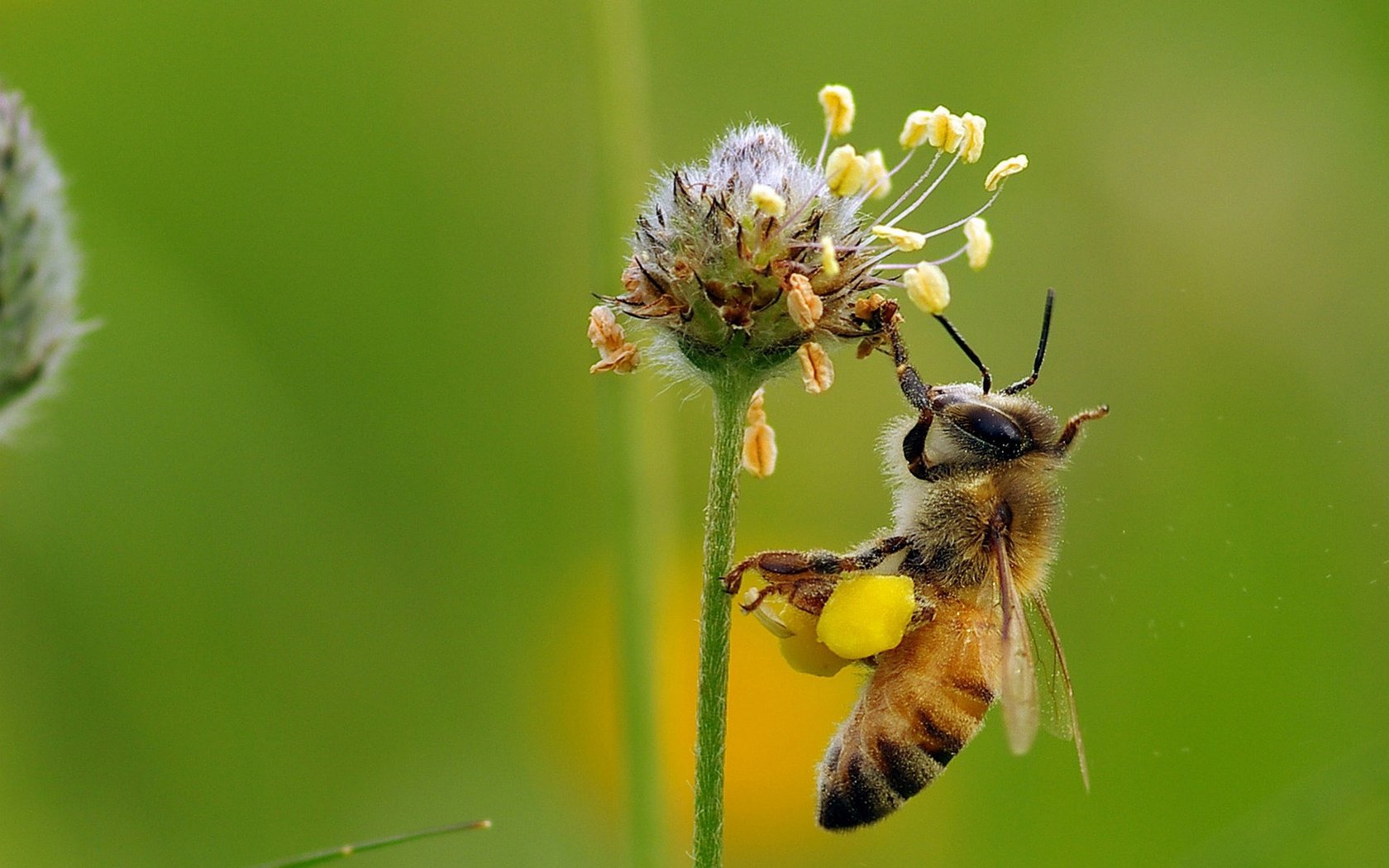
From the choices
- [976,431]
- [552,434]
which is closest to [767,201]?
[976,431]

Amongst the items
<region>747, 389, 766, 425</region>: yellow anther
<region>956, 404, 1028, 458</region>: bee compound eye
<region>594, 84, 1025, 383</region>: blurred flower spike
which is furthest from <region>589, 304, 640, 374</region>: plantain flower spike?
<region>956, 404, 1028, 458</region>: bee compound eye

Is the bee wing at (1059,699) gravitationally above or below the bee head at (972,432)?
below

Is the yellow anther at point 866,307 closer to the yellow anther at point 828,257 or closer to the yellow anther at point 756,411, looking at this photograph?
the yellow anther at point 828,257

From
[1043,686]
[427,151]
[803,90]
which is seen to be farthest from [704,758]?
[803,90]

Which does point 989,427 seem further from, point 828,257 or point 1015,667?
point 828,257

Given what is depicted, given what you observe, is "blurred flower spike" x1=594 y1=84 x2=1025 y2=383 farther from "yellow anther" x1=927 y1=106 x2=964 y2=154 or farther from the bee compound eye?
the bee compound eye

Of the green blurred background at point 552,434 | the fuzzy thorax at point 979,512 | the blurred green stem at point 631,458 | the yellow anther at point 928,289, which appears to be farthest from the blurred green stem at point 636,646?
the yellow anther at point 928,289
